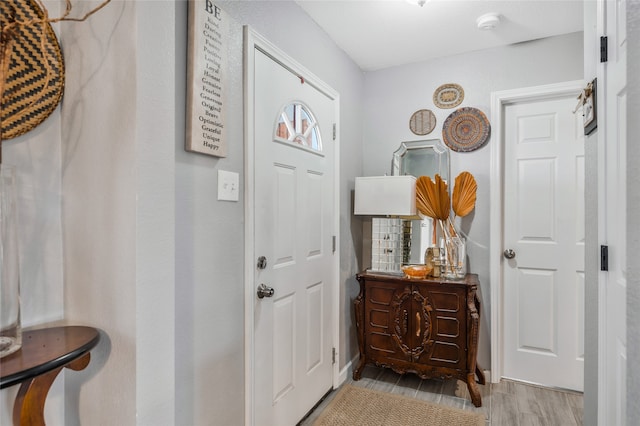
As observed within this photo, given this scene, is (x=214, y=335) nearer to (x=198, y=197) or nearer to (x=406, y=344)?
(x=198, y=197)

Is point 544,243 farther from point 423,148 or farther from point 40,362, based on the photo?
point 40,362

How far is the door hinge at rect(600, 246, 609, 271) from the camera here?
1287mm

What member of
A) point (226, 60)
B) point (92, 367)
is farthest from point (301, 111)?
point (92, 367)

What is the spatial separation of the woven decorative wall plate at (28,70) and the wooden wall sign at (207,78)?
0.41m

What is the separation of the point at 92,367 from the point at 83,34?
97 centimetres

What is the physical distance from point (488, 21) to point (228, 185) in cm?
193

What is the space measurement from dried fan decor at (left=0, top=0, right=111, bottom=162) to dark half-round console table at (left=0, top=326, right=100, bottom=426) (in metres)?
0.53

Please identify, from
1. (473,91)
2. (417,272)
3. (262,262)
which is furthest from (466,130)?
(262,262)

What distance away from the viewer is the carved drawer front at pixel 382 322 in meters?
2.48

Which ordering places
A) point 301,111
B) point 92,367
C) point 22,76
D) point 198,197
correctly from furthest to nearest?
1. point 301,111
2. point 198,197
3. point 92,367
4. point 22,76

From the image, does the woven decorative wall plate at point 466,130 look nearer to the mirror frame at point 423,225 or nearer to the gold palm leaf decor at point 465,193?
the mirror frame at point 423,225

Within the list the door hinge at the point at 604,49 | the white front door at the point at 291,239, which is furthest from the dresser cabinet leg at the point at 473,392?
the door hinge at the point at 604,49

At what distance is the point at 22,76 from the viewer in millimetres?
938

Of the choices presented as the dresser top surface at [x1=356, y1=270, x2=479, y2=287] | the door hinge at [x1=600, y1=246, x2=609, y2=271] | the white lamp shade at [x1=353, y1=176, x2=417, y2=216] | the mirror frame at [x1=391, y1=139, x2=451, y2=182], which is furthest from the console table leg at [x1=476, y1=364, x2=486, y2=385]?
the door hinge at [x1=600, y1=246, x2=609, y2=271]
